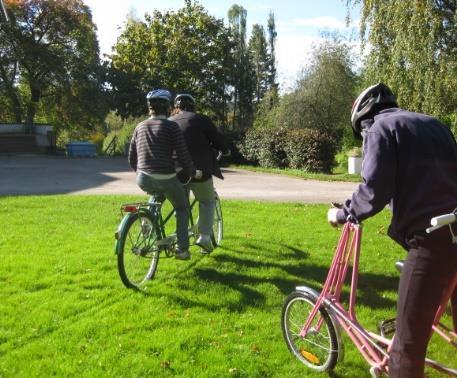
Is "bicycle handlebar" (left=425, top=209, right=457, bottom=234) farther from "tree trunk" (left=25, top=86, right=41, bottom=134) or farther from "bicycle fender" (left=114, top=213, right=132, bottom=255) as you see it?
"tree trunk" (left=25, top=86, right=41, bottom=134)

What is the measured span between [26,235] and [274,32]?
42837 millimetres

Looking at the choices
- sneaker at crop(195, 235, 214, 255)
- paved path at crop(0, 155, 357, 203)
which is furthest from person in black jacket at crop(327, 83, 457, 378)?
paved path at crop(0, 155, 357, 203)

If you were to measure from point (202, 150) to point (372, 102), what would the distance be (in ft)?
11.5

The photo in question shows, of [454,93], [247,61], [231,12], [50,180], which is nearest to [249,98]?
[247,61]

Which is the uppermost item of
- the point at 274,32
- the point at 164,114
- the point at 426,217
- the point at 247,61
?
the point at 274,32

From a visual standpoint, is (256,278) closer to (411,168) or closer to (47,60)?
(411,168)

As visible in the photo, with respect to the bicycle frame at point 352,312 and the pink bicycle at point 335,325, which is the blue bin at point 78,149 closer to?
the pink bicycle at point 335,325

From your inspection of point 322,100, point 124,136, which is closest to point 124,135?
point 124,136

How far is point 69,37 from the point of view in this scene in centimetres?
3219

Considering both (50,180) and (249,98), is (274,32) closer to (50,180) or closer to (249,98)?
(249,98)

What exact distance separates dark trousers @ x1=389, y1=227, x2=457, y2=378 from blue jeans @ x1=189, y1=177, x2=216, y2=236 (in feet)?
12.6

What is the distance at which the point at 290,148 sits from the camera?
2102 cm

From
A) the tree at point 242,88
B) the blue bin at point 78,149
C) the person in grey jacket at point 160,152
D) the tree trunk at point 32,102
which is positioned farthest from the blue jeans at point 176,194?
the tree at point 242,88

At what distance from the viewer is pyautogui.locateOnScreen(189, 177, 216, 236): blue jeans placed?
21.0 feet
